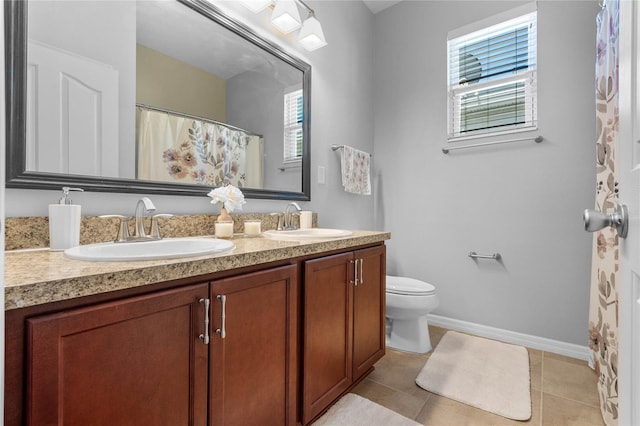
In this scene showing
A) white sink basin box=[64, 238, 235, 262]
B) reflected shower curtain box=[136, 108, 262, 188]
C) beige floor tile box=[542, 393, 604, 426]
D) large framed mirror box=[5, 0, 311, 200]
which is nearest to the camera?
white sink basin box=[64, 238, 235, 262]

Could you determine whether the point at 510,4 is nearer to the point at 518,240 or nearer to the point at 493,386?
the point at 518,240

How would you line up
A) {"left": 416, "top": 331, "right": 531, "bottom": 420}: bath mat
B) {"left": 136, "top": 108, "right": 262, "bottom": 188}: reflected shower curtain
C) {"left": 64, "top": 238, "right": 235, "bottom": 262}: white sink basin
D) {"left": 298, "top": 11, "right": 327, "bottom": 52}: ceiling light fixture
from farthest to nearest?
{"left": 298, "top": 11, "right": 327, "bottom": 52}: ceiling light fixture < {"left": 416, "top": 331, "right": 531, "bottom": 420}: bath mat < {"left": 136, "top": 108, "right": 262, "bottom": 188}: reflected shower curtain < {"left": 64, "top": 238, "right": 235, "bottom": 262}: white sink basin

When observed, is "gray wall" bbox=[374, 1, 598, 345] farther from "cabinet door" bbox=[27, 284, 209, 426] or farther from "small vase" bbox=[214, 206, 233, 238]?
"cabinet door" bbox=[27, 284, 209, 426]

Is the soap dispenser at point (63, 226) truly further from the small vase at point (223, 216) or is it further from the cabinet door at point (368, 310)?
the cabinet door at point (368, 310)

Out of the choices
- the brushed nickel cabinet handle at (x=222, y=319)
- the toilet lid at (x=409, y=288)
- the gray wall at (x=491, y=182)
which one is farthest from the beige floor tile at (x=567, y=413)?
the brushed nickel cabinet handle at (x=222, y=319)

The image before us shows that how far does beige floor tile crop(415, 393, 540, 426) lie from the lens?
1.41 meters

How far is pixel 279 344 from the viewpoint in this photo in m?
1.11

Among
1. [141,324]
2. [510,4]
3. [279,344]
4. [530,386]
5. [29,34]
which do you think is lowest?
[530,386]

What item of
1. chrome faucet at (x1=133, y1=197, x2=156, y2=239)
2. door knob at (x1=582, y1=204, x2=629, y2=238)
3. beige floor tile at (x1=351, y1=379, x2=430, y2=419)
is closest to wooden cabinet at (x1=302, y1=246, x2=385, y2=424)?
beige floor tile at (x1=351, y1=379, x2=430, y2=419)

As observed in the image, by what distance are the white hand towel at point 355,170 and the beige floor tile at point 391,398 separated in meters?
1.30

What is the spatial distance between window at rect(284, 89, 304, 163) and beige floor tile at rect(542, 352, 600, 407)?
6.29 ft

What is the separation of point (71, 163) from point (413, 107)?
2392 mm

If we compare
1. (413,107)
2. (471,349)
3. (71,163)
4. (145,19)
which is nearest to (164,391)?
(71,163)

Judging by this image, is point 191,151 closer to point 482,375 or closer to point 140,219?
point 140,219
